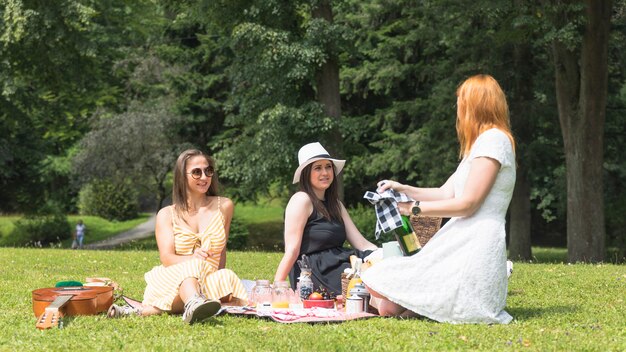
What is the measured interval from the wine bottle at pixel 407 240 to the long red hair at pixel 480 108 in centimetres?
70

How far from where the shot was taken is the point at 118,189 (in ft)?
123

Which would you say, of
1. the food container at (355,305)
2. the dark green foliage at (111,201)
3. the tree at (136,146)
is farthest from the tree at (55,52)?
the food container at (355,305)

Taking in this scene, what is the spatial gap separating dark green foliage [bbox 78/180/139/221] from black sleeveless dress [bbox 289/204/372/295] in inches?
1196

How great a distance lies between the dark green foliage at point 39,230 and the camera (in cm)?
2981

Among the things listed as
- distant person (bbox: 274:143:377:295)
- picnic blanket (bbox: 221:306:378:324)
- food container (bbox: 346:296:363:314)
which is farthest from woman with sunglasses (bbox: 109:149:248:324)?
food container (bbox: 346:296:363:314)

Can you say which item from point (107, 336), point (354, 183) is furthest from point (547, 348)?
point (354, 183)

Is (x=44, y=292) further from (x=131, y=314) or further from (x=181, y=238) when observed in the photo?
(x=181, y=238)

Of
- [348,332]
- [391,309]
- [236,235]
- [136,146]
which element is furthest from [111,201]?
[348,332]

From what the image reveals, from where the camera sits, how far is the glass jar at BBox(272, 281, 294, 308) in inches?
283

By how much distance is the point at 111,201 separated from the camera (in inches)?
1475

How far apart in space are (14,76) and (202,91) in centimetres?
1197

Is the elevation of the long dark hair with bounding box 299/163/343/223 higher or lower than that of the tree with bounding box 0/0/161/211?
lower

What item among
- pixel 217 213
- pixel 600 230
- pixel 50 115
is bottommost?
pixel 600 230

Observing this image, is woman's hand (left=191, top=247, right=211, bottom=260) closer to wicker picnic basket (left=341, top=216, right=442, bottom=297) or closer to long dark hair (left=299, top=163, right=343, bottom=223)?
long dark hair (left=299, top=163, right=343, bottom=223)
